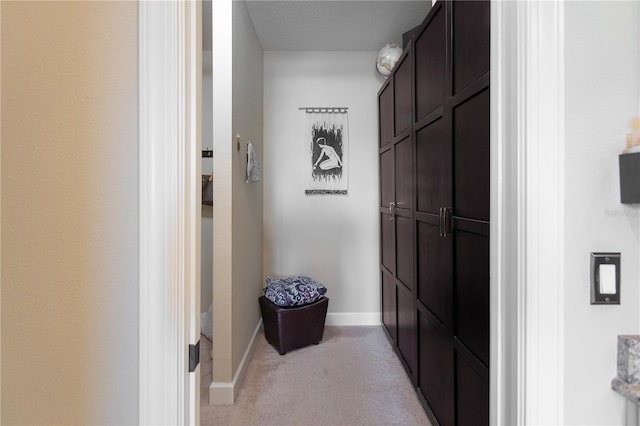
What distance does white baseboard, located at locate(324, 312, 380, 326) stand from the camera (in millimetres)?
3189

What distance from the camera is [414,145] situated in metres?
2.00

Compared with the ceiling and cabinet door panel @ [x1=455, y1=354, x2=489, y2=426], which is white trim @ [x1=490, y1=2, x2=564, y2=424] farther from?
the ceiling

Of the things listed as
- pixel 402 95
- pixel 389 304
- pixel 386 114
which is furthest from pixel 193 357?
pixel 386 114

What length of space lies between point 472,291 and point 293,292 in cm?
165

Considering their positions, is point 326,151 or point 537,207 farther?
point 326,151

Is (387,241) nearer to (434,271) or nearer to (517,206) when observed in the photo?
(434,271)

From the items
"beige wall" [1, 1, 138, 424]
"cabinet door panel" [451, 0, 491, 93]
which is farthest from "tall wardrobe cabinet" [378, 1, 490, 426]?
"beige wall" [1, 1, 138, 424]

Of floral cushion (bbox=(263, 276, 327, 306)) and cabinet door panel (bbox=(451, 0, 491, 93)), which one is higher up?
cabinet door panel (bbox=(451, 0, 491, 93))

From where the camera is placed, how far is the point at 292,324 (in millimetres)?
2564

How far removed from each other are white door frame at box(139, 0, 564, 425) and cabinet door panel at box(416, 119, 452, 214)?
76cm

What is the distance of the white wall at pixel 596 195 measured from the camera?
68 cm

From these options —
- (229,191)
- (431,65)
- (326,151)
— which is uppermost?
(431,65)

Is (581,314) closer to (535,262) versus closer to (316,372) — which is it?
(535,262)

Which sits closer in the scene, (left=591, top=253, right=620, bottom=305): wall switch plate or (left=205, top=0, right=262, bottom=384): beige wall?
(left=591, top=253, right=620, bottom=305): wall switch plate
